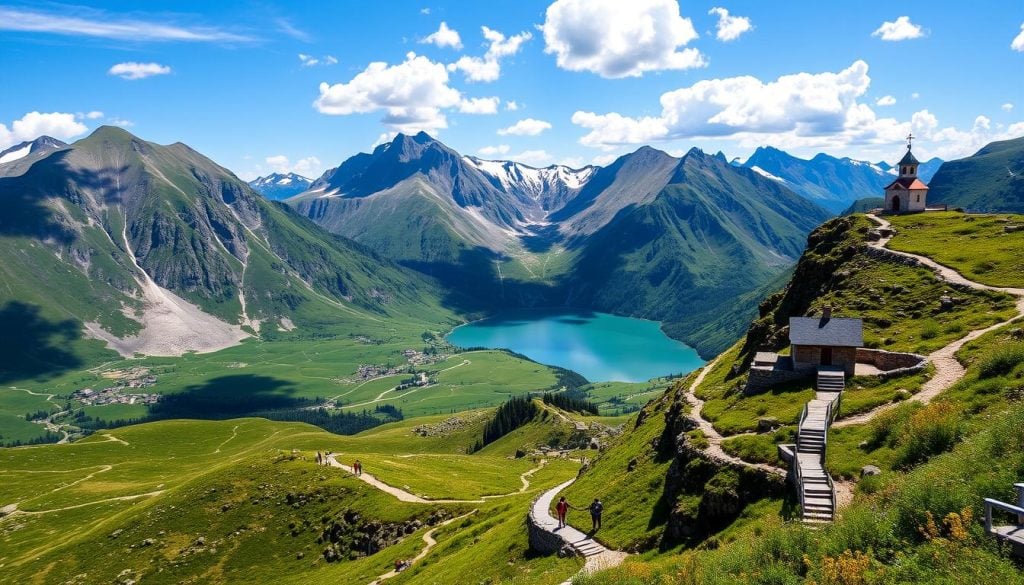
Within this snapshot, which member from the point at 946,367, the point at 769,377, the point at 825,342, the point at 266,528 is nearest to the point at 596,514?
A: the point at 769,377

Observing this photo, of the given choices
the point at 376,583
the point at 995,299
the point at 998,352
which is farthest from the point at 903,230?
the point at 376,583

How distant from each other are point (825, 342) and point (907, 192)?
236ft

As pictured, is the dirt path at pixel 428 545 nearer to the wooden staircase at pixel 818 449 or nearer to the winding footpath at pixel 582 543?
the winding footpath at pixel 582 543

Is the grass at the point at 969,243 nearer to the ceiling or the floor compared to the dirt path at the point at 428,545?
nearer to the ceiling

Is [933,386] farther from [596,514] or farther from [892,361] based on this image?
[596,514]

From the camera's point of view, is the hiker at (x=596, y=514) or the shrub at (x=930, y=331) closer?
the hiker at (x=596, y=514)

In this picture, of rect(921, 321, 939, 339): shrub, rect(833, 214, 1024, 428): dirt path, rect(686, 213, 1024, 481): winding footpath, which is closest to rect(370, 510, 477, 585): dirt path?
rect(686, 213, 1024, 481): winding footpath

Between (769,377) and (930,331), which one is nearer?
(930,331)

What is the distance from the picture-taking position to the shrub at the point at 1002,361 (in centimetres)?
3272

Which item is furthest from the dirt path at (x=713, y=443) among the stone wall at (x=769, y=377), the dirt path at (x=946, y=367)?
the dirt path at (x=946, y=367)

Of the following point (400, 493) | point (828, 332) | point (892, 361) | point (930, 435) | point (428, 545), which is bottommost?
point (400, 493)

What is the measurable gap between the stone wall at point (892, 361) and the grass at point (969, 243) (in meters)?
20.5

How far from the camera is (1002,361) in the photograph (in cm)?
3328

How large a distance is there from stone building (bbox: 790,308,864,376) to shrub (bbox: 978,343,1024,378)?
10.6m
